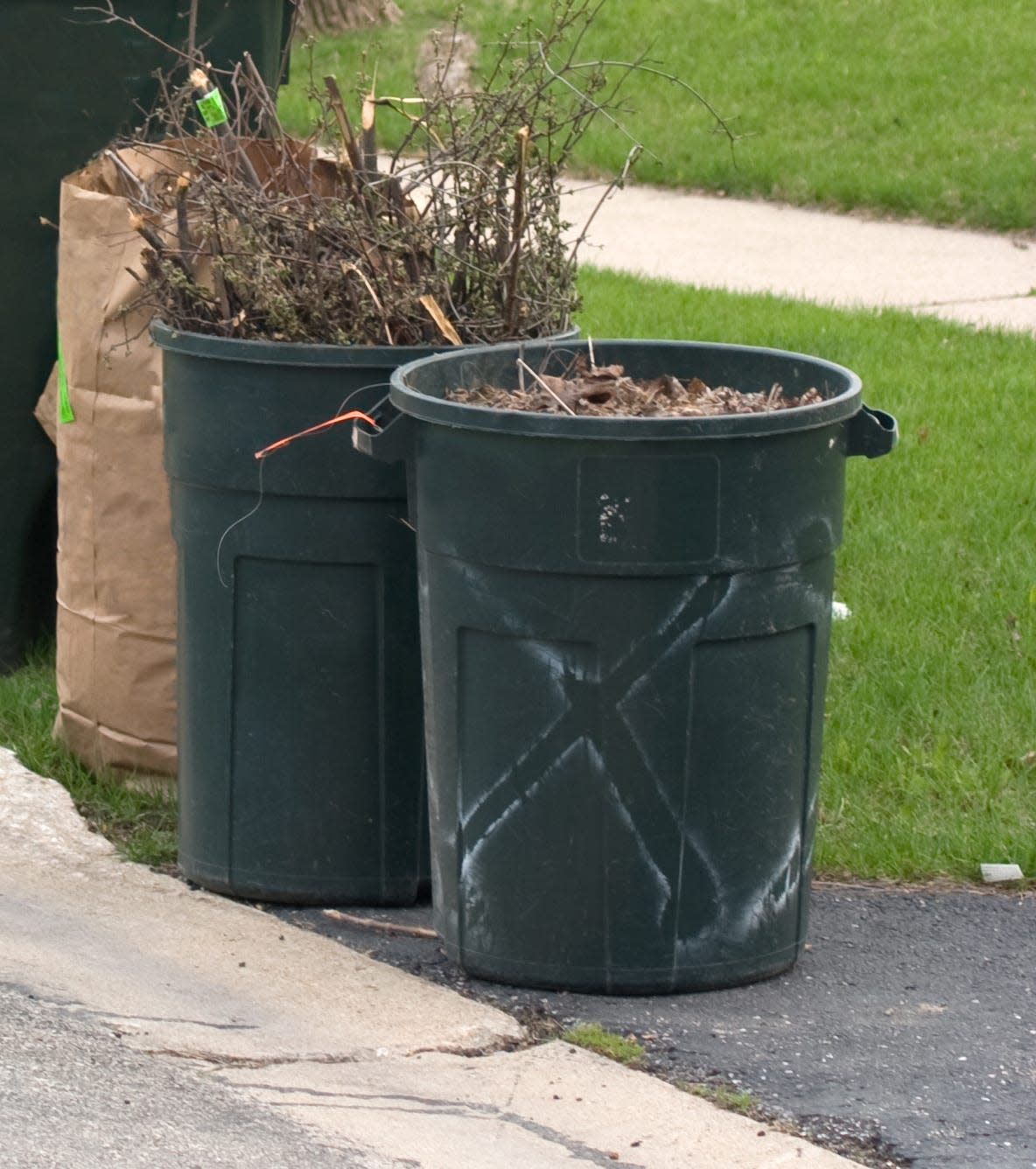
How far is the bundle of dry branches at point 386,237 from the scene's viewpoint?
3578mm

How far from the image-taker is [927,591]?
5.43 m

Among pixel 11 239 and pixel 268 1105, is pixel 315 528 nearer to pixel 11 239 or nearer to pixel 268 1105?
pixel 268 1105

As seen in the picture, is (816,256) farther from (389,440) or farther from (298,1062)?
(298,1062)

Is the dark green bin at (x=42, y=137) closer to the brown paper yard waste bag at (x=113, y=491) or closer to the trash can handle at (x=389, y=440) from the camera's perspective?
the brown paper yard waste bag at (x=113, y=491)

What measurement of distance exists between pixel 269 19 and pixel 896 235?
5830 mm

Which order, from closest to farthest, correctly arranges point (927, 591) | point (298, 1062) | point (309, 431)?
point (298, 1062) → point (309, 431) → point (927, 591)

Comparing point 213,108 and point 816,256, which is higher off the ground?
point 213,108

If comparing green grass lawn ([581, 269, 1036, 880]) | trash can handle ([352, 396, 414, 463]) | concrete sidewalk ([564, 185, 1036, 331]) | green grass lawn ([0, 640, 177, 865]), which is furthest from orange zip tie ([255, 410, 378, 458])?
concrete sidewalk ([564, 185, 1036, 331])

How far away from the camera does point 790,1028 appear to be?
3.22 m

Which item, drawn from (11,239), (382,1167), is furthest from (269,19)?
(382,1167)

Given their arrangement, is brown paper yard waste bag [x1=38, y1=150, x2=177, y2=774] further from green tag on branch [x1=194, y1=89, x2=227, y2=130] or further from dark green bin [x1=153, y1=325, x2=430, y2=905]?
dark green bin [x1=153, y1=325, x2=430, y2=905]

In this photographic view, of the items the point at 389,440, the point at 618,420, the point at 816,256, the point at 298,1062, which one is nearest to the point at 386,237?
the point at 389,440

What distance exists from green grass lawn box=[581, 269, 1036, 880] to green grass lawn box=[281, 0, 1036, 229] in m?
2.39

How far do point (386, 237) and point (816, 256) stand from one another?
261 inches
